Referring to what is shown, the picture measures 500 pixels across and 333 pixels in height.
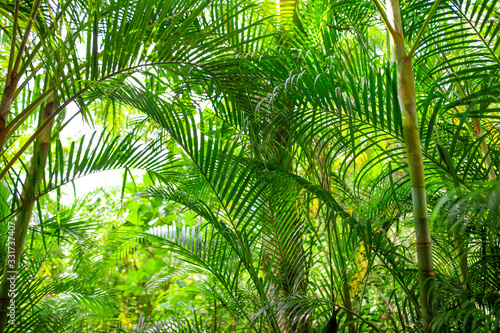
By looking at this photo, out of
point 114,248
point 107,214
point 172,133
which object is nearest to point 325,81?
point 172,133

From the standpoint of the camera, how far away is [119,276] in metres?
3.14

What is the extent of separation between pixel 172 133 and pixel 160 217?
1.62m

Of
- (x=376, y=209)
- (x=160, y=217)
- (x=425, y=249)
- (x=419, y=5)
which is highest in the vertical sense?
(x=419, y=5)

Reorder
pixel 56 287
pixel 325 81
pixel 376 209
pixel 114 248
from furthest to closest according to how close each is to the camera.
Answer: pixel 114 248, pixel 56 287, pixel 376 209, pixel 325 81

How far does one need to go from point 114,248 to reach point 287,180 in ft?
3.34

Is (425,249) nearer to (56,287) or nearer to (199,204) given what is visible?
(199,204)

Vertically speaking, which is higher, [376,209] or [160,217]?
[160,217]

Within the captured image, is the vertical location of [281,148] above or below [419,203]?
above

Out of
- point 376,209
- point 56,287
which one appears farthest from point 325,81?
point 56,287

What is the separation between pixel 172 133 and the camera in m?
1.04

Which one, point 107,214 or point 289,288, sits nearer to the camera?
point 289,288

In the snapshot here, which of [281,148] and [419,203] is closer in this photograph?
[419,203]

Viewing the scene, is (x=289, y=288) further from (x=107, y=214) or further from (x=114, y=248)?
(x=107, y=214)

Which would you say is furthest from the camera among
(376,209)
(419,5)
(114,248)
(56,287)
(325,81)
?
(114,248)
